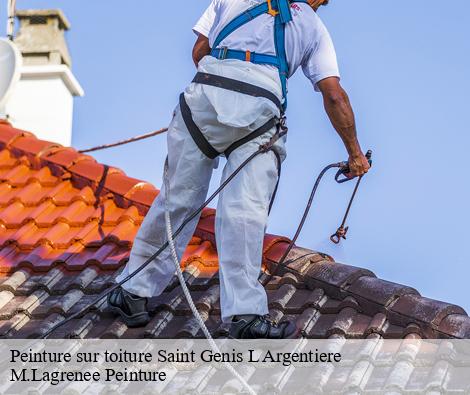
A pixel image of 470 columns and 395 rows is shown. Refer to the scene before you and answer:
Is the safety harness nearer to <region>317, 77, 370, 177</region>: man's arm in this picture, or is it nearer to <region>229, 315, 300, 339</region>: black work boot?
<region>317, 77, 370, 177</region>: man's arm

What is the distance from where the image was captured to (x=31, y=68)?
10750 mm

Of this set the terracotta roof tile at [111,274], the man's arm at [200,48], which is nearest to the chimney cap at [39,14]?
the terracotta roof tile at [111,274]

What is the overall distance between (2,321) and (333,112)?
1.99 m

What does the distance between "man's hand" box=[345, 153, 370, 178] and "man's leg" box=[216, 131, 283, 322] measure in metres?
0.45

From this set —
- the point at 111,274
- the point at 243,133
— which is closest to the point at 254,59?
the point at 243,133

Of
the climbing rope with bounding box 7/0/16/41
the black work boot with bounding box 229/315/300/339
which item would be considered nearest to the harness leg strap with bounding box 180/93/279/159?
the black work boot with bounding box 229/315/300/339

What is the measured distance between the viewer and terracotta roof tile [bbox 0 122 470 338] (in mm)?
5059

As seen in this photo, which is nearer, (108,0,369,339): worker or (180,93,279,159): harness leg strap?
(108,0,369,339): worker

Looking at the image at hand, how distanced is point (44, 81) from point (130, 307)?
6124mm

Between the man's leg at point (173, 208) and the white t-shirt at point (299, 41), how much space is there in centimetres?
48

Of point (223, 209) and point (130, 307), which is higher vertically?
point (223, 209)

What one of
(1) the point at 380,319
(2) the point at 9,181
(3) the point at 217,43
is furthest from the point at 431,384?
(2) the point at 9,181

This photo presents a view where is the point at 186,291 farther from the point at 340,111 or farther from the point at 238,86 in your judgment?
the point at 340,111

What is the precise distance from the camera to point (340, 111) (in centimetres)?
482
